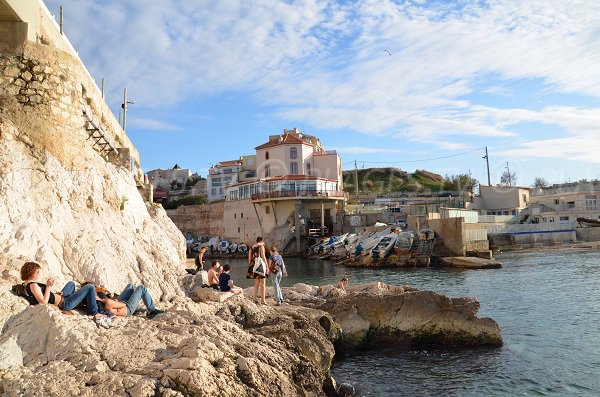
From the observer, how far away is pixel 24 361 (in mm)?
5910

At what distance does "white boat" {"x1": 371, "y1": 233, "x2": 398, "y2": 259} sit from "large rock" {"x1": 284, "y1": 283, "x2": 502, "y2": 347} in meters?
23.2

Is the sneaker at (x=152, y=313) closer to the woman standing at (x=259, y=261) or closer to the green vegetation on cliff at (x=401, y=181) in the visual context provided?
the woman standing at (x=259, y=261)

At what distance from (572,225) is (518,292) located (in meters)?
32.5

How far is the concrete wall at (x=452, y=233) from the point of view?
35.8 meters

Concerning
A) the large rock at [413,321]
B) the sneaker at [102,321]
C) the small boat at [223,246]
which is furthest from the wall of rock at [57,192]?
the small boat at [223,246]

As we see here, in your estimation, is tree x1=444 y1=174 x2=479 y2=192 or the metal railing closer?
the metal railing

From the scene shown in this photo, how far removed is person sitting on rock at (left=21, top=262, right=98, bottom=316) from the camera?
22.8 ft

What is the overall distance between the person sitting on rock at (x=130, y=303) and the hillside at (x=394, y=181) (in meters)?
81.3

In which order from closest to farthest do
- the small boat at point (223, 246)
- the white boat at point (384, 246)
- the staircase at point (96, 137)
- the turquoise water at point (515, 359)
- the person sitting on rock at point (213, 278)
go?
the turquoise water at point (515, 359)
the staircase at point (96, 137)
the person sitting on rock at point (213, 278)
the white boat at point (384, 246)
the small boat at point (223, 246)

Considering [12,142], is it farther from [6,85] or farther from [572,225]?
[572,225]

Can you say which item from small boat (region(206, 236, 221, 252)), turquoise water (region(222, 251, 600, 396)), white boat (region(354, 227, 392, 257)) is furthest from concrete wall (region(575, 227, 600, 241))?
small boat (region(206, 236, 221, 252))

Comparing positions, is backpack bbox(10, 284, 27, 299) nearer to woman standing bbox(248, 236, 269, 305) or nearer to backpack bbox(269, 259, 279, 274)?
woman standing bbox(248, 236, 269, 305)

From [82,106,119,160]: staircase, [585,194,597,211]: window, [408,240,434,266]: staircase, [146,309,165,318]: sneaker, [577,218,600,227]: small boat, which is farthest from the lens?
[585,194,597,211]: window

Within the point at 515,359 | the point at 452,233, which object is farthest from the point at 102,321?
the point at 452,233
